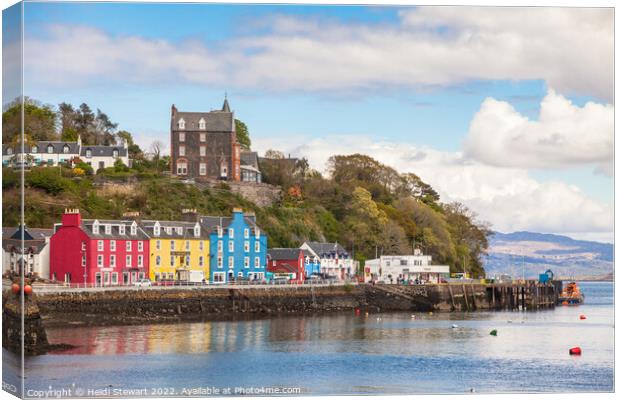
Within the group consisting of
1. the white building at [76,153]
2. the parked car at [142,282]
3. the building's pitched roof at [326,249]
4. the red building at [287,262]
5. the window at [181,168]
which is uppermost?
the white building at [76,153]

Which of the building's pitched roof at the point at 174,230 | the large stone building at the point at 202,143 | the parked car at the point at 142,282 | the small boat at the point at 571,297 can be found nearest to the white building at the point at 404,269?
the large stone building at the point at 202,143

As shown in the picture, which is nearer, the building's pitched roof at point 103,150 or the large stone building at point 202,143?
the large stone building at point 202,143

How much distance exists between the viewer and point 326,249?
5034cm

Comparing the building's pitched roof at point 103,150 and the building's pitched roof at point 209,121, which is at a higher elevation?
the building's pitched roof at point 209,121

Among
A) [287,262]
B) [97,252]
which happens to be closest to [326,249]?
[287,262]

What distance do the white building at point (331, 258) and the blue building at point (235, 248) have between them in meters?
5.20

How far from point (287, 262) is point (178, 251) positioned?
25.1 ft

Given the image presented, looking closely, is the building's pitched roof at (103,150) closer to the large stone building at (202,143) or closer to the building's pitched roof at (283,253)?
the large stone building at (202,143)

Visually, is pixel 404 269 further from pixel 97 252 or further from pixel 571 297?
pixel 97 252

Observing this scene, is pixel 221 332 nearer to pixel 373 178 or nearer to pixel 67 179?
pixel 67 179

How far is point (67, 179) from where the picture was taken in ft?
136

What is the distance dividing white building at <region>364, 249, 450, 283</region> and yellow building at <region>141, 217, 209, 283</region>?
40.2ft

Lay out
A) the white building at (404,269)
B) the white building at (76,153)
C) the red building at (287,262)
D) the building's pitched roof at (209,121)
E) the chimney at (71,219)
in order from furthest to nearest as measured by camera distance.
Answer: the white building at (404,269) < the building's pitched roof at (209,121) < the red building at (287,262) < the white building at (76,153) < the chimney at (71,219)

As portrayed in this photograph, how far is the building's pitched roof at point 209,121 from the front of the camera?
47156mm
